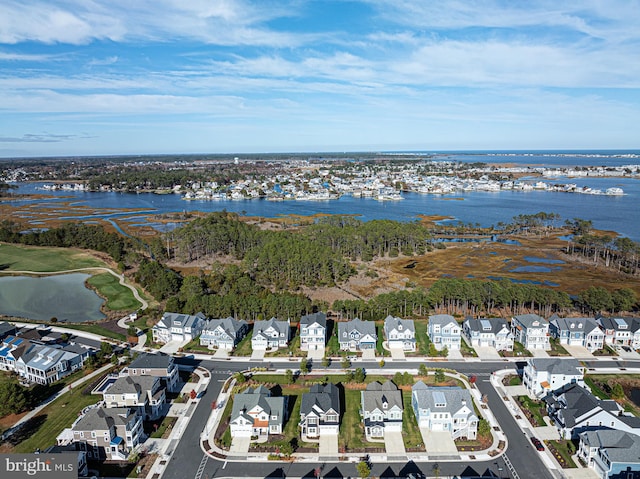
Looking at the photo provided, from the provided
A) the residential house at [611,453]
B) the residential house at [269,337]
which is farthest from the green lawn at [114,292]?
the residential house at [611,453]

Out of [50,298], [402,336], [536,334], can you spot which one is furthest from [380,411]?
[50,298]

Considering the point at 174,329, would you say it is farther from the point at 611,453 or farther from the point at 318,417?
the point at 611,453

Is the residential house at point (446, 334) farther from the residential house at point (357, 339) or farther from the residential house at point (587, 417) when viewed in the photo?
the residential house at point (587, 417)

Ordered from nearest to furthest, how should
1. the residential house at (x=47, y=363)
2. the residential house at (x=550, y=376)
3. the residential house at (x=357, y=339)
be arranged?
the residential house at (x=550, y=376) → the residential house at (x=47, y=363) → the residential house at (x=357, y=339)

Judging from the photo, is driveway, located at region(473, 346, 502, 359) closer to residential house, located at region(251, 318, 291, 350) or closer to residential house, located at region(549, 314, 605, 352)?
residential house, located at region(549, 314, 605, 352)

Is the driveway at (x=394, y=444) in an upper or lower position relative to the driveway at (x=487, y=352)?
lower

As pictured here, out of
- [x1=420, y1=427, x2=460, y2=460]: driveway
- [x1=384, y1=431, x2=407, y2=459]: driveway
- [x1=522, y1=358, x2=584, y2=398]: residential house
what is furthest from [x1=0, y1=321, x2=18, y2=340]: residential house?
[x1=522, y1=358, x2=584, y2=398]: residential house
